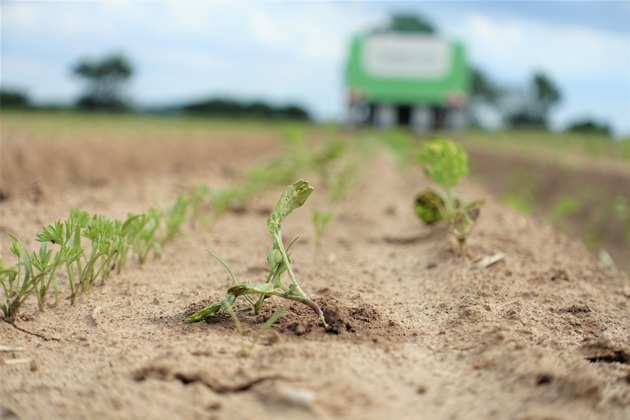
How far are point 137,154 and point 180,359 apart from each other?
6.25 metres

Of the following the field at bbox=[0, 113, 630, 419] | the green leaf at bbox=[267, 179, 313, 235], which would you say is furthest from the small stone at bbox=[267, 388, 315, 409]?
the green leaf at bbox=[267, 179, 313, 235]

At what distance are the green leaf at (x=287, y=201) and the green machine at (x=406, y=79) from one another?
17324 millimetres

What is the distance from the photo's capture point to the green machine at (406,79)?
19.7m

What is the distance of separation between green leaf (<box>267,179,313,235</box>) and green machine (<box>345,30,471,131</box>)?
17.3 m

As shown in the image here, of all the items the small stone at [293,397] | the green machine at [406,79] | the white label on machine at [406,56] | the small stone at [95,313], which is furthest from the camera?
the white label on machine at [406,56]

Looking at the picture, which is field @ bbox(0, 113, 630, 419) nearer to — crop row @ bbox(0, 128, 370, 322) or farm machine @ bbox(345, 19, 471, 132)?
crop row @ bbox(0, 128, 370, 322)

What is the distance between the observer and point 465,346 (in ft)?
6.41

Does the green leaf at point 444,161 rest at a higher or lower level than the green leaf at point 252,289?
higher


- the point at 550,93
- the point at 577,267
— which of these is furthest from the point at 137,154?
the point at 550,93

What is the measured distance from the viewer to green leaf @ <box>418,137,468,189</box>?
124 inches

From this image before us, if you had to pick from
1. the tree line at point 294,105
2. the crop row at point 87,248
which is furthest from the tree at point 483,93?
the crop row at point 87,248

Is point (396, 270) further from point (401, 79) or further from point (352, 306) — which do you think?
point (401, 79)

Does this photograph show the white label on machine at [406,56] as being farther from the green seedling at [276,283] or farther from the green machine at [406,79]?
the green seedling at [276,283]

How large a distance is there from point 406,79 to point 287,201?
1838 centimetres
